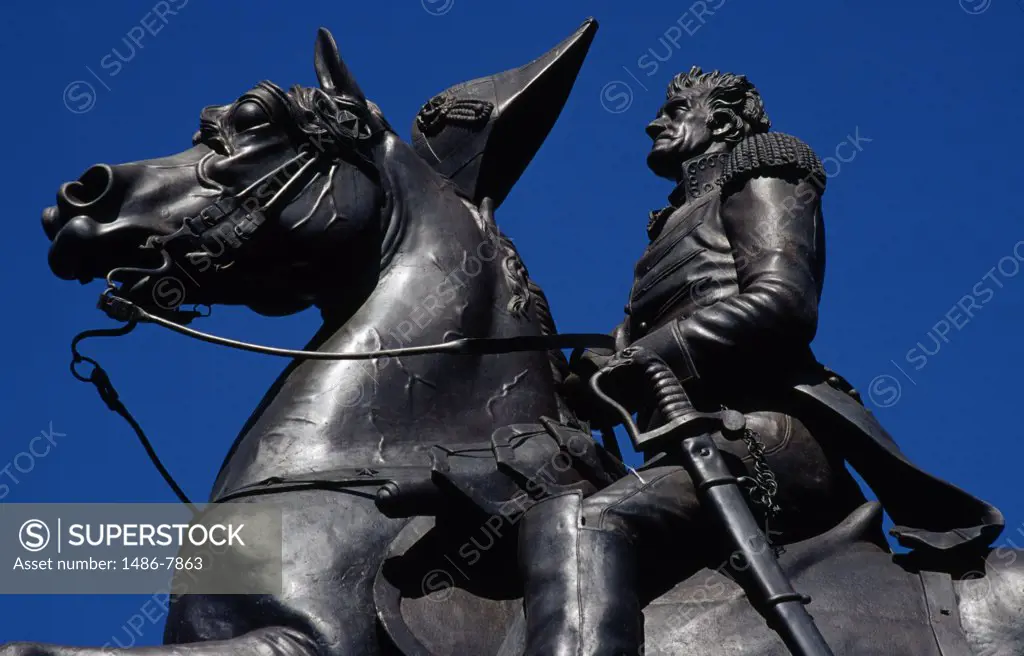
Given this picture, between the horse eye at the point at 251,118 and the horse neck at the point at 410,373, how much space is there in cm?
68

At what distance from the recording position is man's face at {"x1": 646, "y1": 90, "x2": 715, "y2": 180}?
33.7ft

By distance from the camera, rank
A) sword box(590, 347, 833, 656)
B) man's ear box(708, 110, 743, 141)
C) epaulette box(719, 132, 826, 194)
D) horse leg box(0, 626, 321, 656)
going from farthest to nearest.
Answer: man's ear box(708, 110, 743, 141)
epaulette box(719, 132, 826, 194)
sword box(590, 347, 833, 656)
horse leg box(0, 626, 321, 656)

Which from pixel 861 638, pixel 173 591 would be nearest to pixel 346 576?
pixel 173 591

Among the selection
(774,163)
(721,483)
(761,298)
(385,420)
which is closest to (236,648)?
(385,420)

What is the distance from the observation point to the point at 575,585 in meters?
7.64

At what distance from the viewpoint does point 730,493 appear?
809cm

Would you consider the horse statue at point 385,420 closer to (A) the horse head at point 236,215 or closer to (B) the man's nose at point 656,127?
(A) the horse head at point 236,215

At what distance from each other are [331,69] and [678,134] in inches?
76.9

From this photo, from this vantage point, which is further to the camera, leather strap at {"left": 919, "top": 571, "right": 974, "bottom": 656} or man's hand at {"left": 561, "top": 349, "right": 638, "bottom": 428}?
man's hand at {"left": 561, "top": 349, "right": 638, "bottom": 428}

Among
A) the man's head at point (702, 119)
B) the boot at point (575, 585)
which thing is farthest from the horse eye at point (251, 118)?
the boot at point (575, 585)

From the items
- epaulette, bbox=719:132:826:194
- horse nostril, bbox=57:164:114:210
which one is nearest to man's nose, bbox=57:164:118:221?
horse nostril, bbox=57:164:114:210

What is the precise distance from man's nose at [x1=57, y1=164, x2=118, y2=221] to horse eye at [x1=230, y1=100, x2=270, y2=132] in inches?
25.7

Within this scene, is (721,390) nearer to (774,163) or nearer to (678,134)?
(774,163)

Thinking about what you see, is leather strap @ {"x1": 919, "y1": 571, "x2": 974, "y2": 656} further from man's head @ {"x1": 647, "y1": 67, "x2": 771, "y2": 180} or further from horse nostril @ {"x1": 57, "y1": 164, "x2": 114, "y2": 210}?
horse nostril @ {"x1": 57, "y1": 164, "x2": 114, "y2": 210}
